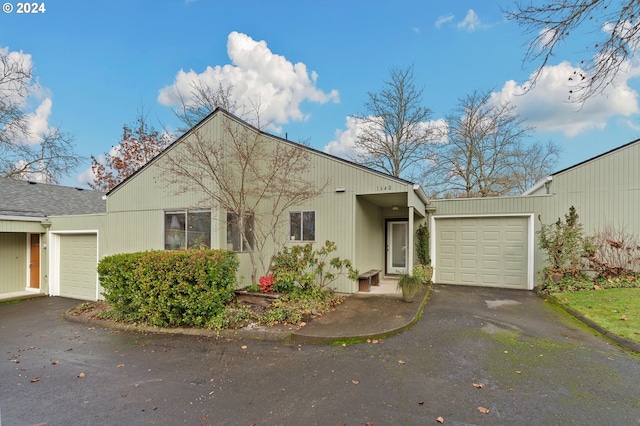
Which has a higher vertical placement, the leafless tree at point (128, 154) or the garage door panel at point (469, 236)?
the leafless tree at point (128, 154)

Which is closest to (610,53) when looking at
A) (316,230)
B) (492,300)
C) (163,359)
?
(492,300)

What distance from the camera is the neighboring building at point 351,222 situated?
8.48 meters

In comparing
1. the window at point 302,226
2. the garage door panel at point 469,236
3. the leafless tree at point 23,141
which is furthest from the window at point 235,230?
the leafless tree at point 23,141

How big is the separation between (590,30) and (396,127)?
15.3 m

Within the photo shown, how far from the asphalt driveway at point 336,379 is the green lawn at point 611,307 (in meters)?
0.42

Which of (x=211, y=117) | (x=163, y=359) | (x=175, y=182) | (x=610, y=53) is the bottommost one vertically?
(x=163, y=359)

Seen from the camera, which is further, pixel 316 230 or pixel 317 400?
pixel 316 230

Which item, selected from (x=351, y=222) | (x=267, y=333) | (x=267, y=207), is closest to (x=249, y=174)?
(x=267, y=207)

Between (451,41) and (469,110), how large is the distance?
37.7ft

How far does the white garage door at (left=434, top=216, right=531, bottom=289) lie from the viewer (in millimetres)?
9555

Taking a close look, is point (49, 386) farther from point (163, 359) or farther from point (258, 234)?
point (258, 234)

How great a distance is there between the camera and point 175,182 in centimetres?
884

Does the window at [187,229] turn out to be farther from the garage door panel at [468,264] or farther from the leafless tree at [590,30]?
the garage door panel at [468,264]

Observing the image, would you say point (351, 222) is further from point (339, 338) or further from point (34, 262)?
point (34, 262)
